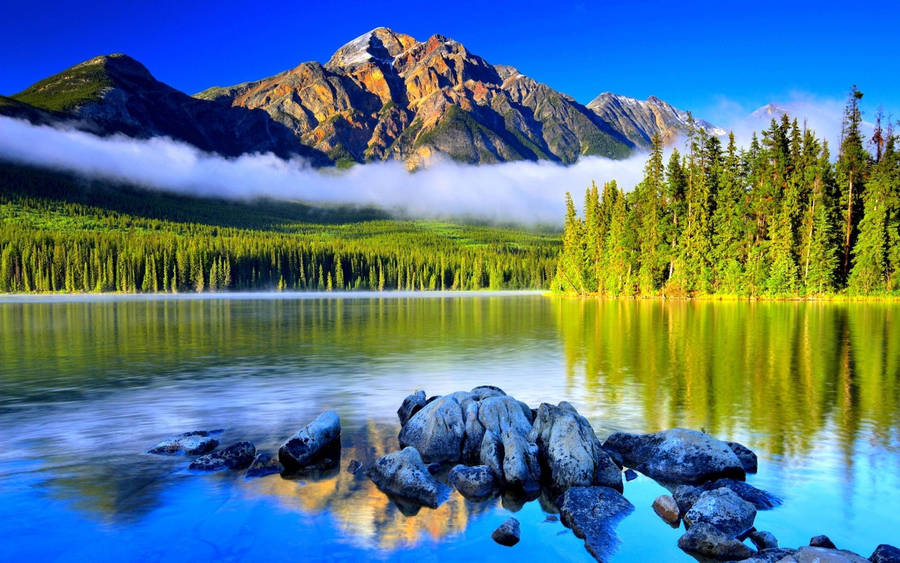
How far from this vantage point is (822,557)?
28.6 ft

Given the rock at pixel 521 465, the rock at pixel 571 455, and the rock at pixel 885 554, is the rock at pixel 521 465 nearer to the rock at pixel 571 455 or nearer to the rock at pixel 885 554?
the rock at pixel 571 455

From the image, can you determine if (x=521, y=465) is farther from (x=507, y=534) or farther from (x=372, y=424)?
(x=372, y=424)

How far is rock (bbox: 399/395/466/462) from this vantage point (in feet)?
52.5

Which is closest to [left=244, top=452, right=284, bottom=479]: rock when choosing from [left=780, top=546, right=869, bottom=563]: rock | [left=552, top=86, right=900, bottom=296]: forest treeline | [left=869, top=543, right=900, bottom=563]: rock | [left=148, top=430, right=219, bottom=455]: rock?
[left=148, top=430, right=219, bottom=455]: rock

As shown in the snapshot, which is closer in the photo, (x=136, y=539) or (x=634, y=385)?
(x=136, y=539)

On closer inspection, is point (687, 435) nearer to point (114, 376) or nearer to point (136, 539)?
point (136, 539)

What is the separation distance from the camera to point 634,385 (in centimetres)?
2517

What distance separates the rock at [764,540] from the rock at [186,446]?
13.9m

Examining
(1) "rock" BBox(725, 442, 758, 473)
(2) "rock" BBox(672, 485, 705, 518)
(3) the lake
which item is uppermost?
(1) "rock" BBox(725, 442, 758, 473)

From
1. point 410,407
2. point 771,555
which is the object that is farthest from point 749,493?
point 410,407

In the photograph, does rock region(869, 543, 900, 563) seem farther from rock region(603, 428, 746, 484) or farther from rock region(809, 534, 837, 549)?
rock region(603, 428, 746, 484)

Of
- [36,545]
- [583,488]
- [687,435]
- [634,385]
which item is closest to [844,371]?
[634,385]

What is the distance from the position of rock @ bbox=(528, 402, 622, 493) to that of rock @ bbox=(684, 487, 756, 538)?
2275mm

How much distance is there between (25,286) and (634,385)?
19756 cm
